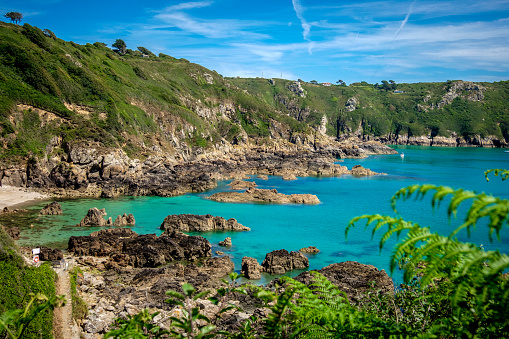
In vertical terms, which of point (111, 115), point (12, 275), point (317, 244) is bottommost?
point (317, 244)

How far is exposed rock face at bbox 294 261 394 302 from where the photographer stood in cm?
2120

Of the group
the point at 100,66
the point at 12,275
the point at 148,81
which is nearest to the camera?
the point at 12,275

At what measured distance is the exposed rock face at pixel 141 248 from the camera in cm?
2822

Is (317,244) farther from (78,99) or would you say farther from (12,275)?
(78,99)

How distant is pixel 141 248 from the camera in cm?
2911

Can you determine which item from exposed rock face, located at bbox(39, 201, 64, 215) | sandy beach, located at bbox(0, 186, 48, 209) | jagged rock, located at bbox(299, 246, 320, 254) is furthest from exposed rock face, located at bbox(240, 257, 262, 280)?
sandy beach, located at bbox(0, 186, 48, 209)

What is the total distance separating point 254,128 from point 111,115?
63.0 m

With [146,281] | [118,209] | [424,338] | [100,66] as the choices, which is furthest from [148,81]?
[424,338]

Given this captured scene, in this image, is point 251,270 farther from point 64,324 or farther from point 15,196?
point 15,196

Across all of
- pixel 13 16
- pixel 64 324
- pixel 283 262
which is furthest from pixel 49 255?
pixel 13 16

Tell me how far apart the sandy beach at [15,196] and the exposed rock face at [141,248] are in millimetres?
20721

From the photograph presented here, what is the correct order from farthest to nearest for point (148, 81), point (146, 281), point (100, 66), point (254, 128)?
point (254, 128)
point (148, 81)
point (100, 66)
point (146, 281)

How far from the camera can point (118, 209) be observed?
47.9m

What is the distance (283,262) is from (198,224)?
14292 millimetres
